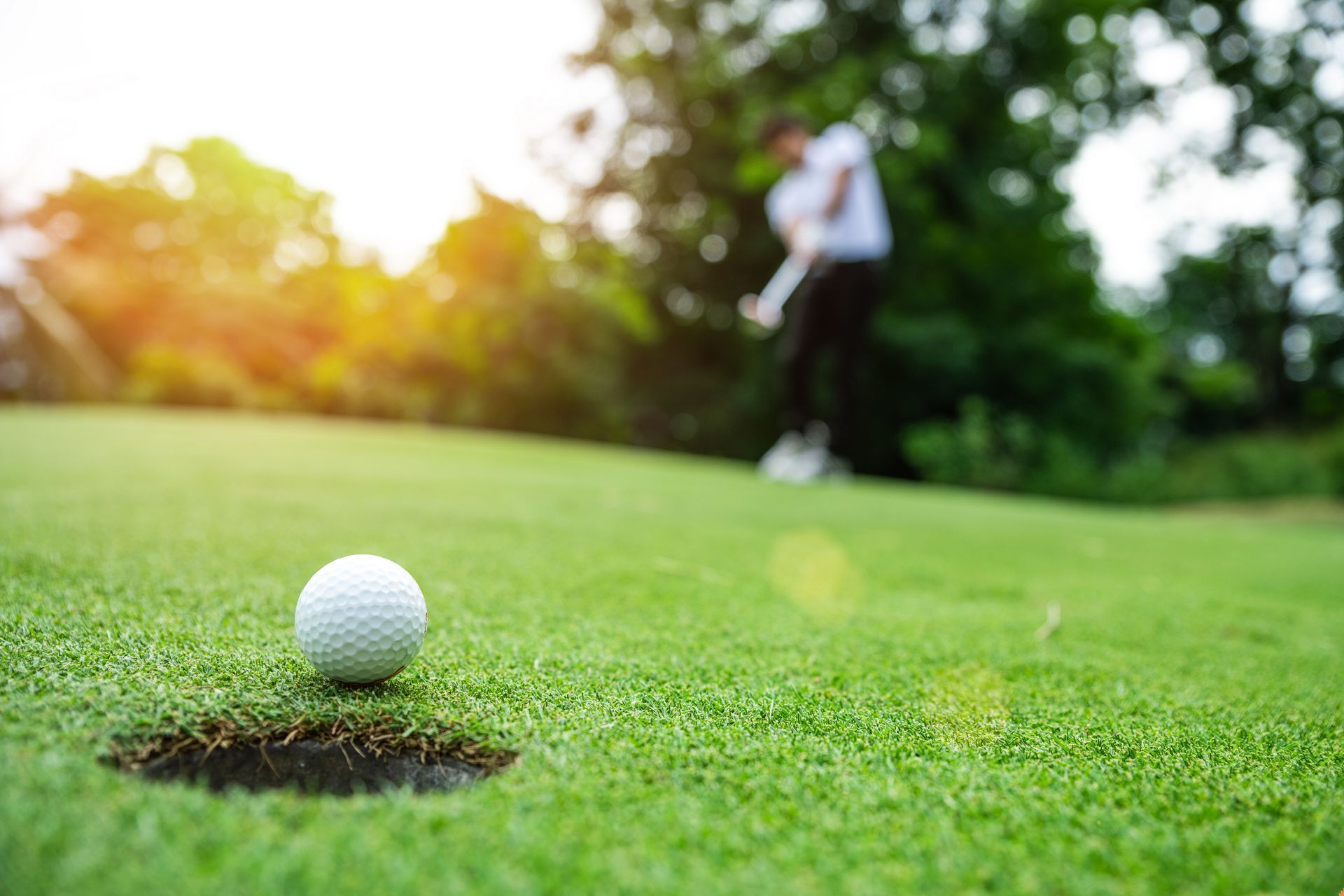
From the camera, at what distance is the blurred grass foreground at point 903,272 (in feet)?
49.4

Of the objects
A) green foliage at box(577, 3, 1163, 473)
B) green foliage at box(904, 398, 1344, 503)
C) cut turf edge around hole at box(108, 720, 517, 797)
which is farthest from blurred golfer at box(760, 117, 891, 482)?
green foliage at box(577, 3, 1163, 473)

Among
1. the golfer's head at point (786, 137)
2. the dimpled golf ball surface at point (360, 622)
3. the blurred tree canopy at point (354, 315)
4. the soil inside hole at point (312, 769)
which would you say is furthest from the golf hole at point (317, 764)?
the blurred tree canopy at point (354, 315)

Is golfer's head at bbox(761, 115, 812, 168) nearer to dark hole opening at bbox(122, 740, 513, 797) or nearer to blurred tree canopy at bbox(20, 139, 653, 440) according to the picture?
dark hole opening at bbox(122, 740, 513, 797)

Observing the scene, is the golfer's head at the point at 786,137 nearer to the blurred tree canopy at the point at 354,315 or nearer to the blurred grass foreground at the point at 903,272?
the blurred grass foreground at the point at 903,272

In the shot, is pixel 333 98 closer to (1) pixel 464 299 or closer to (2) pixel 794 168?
(1) pixel 464 299

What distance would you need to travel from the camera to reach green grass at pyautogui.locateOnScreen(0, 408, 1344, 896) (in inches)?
31.7

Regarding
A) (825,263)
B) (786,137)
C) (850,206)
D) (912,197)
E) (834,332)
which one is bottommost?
(834,332)

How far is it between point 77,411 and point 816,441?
9.03 meters

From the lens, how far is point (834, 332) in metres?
6.20

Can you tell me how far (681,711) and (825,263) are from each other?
16.9 feet

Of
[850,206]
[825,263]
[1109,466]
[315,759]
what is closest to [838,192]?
[850,206]

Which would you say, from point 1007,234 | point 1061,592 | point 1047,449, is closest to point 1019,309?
point 1007,234

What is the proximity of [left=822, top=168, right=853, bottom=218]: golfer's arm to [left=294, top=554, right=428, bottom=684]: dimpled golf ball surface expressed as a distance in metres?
4.97

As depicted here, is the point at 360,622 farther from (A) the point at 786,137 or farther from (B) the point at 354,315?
(B) the point at 354,315
